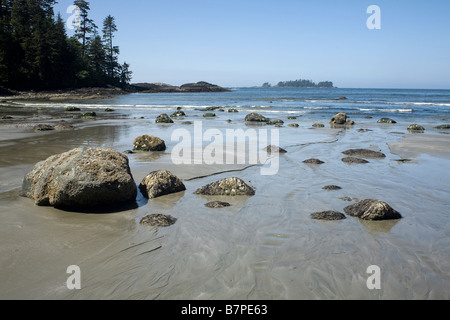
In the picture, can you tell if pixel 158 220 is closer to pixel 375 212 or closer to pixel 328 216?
pixel 328 216

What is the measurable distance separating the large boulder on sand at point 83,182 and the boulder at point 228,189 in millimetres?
1375

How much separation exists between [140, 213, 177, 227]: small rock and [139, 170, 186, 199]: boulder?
1.15m

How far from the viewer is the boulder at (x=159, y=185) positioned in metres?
6.30

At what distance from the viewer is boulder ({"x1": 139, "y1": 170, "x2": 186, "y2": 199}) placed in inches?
248

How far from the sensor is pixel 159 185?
20.8ft

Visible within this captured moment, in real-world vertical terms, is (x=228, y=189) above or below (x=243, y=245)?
above

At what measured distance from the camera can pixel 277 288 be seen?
3404 mm

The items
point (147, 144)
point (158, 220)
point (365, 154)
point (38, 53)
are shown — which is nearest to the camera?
point (158, 220)

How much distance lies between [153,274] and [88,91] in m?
61.2

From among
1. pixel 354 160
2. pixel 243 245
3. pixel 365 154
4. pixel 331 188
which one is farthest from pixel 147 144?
pixel 243 245

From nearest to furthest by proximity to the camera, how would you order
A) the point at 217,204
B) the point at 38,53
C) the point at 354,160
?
1. the point at 217,204
2. the point at 354,160
3. the point at 38,53

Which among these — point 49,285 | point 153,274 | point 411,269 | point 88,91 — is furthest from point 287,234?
point 88,91

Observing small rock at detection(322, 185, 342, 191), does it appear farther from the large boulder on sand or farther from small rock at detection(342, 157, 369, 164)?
the large boulder on sand

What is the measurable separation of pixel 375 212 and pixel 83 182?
4760 millimetres
